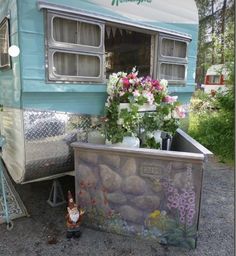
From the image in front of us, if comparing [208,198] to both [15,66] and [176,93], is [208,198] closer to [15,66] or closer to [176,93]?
[176,93]

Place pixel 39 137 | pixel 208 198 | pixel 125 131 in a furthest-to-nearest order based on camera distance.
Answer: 1. pixel 208 198
2. pixel 125 131
3. pixel 39 137

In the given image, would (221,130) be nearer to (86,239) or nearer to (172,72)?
(172,72)

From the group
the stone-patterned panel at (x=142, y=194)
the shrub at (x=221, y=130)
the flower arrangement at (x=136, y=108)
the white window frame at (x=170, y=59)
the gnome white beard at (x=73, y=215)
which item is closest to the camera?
the stone-patterned panel at (x=142, y=194)

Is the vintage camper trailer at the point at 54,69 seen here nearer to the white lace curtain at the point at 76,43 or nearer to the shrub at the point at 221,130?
the white lace curtain at the point at 76,43

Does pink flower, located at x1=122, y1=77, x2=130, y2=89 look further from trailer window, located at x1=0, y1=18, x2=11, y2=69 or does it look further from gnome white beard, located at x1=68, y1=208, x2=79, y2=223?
gnome white beard, located at x1=68, y1=208, x2=79, y2=223

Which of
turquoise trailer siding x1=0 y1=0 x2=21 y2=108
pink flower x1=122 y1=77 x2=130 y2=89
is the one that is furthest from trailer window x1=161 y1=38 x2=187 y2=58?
turquoise trailer siding x1=0 y1=0 x2=21 y2=108

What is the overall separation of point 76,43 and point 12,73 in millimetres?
697

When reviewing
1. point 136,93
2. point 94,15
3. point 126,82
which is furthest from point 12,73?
point 136,93

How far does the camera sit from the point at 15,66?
244cm

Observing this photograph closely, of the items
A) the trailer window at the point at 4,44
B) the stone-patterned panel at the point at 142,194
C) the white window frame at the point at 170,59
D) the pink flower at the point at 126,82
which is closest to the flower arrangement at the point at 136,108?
the pink flower at the point at 126,82

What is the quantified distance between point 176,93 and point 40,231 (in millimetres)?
2525

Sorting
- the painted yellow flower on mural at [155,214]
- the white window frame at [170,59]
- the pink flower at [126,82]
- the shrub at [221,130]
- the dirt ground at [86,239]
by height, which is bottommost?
the dirt ground at [86,239]

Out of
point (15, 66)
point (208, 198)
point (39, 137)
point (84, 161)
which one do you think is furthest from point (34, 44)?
point (208, 198)

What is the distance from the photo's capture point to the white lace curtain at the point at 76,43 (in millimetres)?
2521
